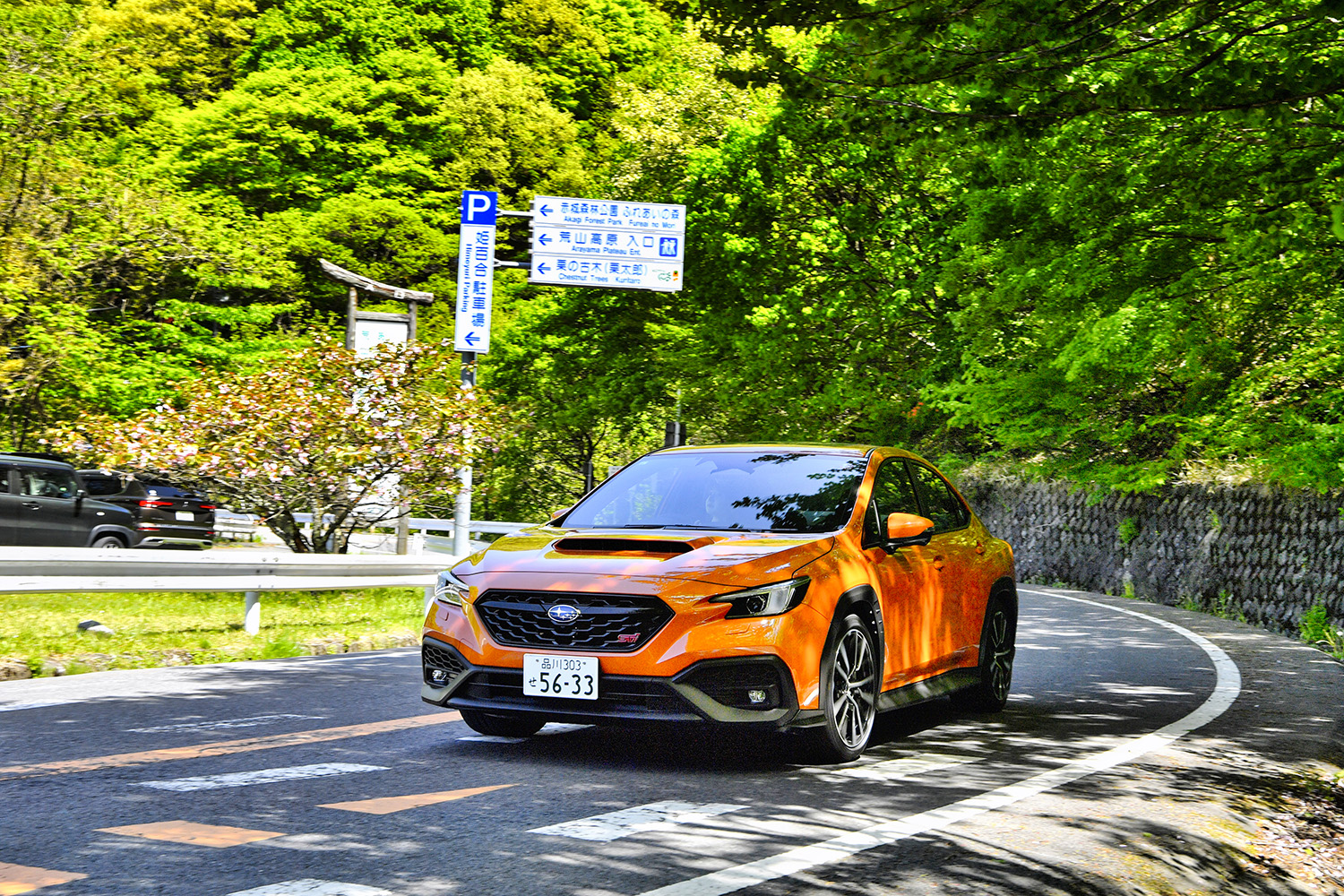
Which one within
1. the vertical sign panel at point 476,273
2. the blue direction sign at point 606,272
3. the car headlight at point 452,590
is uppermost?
the blue direction sign at point 606,272

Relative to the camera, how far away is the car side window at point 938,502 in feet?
27.6

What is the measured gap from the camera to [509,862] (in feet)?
15.1

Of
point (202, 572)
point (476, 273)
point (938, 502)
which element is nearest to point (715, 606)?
point (938, 502)

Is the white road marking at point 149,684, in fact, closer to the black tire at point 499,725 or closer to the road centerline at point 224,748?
the road centerline at point 224,748

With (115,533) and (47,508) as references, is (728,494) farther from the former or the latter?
(115,533)

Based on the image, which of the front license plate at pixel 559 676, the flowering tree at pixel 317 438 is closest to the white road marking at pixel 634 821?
the front license plate at pixel 559 676

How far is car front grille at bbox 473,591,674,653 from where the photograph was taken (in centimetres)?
623

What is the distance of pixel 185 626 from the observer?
12562mm

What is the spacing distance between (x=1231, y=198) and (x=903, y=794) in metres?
7.99

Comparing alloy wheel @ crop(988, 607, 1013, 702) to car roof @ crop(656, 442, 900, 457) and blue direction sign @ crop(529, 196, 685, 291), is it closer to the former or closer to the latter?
car roof @ crop(656, 442, 900, 457)

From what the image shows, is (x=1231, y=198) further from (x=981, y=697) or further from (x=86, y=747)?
(x=86, y=747)

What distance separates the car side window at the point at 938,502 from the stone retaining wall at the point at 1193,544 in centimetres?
901

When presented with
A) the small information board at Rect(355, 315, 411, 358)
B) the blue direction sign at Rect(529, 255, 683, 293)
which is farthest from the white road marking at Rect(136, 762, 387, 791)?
the blue direction sign at Rect(529, 255, 683, 293)

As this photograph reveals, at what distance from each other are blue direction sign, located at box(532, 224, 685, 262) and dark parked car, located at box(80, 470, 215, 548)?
8.63 meters
